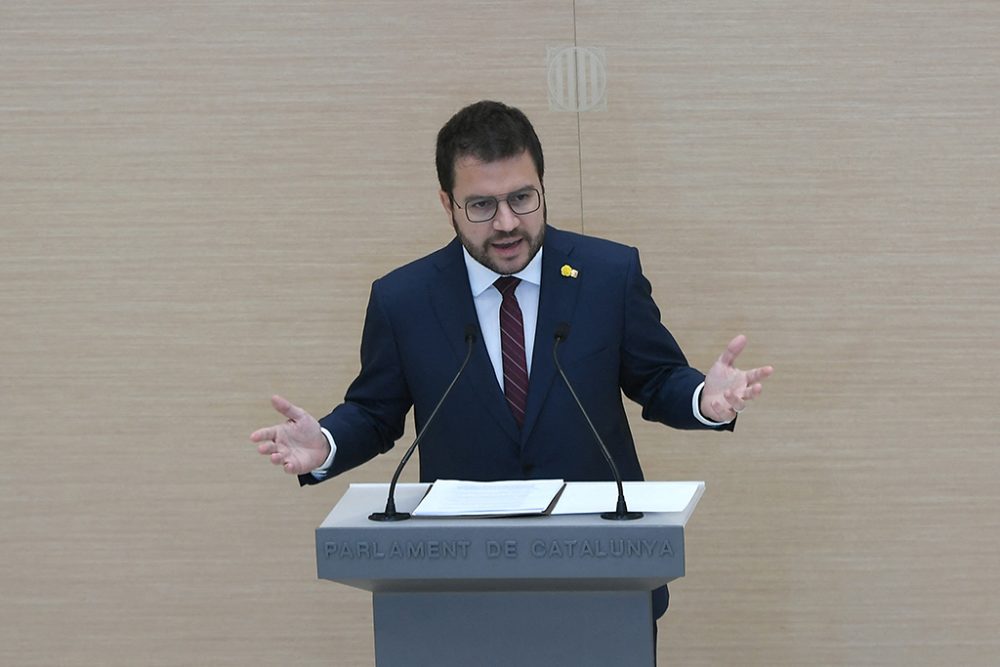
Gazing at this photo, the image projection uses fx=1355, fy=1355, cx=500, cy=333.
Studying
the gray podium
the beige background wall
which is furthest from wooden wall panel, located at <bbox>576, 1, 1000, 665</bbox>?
the gray podium

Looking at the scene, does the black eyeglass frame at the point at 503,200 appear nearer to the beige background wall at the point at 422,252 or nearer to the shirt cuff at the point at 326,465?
the shirt cuff at the point at 326,465

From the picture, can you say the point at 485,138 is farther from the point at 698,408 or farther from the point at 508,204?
the point at 698,408

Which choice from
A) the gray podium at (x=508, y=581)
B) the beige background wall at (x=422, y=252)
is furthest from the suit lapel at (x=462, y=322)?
the beige background wall at (x=422, y=252)

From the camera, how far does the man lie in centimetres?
250

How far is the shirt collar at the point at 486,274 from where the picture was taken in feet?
8.59

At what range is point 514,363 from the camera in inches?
101

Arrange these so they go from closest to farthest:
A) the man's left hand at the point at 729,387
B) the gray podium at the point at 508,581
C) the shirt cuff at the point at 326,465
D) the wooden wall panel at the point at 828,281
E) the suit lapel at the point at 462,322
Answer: the gray podium at the point at 508,581 < the man's left hand at the point at 729,387 < the shirt cuff at the point at 326,465 < the suit lapel at the point at 462,322 < the wooden wall panel at the point at 828,281

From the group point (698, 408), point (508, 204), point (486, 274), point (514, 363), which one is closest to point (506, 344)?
point (514, 363)

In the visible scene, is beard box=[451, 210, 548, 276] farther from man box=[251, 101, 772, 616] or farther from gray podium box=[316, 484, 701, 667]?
gray podium box=[316, 484, 701, 667]

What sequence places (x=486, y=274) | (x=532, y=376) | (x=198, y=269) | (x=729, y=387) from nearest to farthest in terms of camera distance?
1. (x=729, y=387)
2. (x=532, y=376)
3. (x=486, y=274)
4. (x=198, y=269)

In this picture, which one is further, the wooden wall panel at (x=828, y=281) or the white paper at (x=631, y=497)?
the wooden wall panel at (x=828, y=281)

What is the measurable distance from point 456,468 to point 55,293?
5.95 feet

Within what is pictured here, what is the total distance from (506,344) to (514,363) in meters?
0.04

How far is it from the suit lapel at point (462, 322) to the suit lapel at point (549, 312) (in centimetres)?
6
